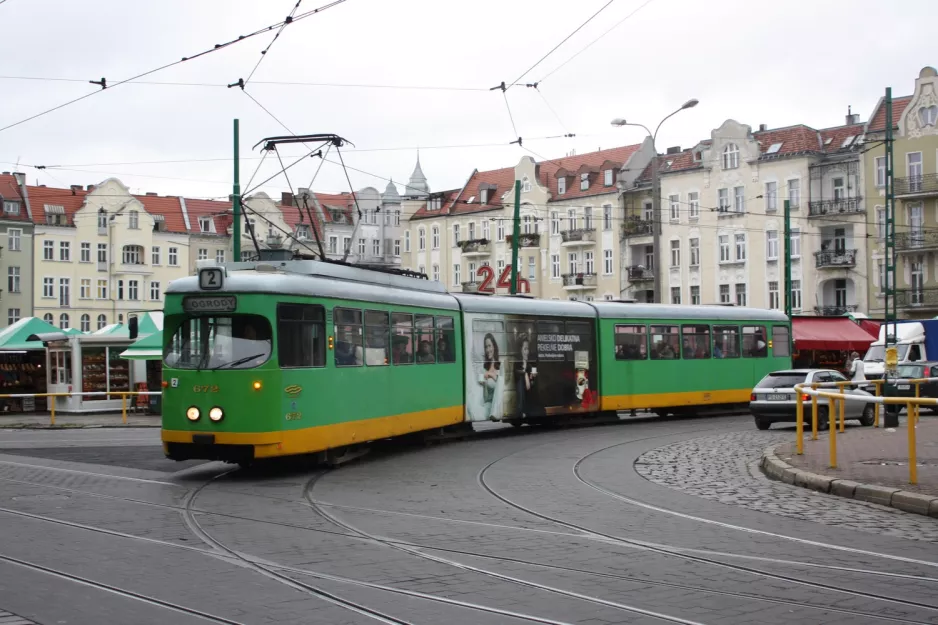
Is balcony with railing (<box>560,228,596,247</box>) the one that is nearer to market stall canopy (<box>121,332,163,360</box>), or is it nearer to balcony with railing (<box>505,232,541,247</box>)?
balcony with railing (<box>505,232,541,247</box>)

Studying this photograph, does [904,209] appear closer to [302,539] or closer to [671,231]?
[671,231]

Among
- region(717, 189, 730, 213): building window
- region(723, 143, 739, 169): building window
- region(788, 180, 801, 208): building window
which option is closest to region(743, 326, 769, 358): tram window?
region(788, 180, 801, 208): building window

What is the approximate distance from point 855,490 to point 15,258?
73262 mm

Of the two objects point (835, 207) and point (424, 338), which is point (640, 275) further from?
point (424, 338)

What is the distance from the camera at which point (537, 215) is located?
245 feet

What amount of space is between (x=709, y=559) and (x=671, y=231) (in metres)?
59.4

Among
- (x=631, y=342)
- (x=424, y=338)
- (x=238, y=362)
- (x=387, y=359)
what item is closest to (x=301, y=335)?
(x=238, y=362)

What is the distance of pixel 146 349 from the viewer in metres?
33.8

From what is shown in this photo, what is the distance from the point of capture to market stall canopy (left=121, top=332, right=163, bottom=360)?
3350 centimetres

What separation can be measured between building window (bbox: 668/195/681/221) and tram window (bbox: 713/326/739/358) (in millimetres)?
37627

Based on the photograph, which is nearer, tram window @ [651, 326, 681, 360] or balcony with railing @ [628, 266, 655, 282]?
tram window @ [651, 326, 681, 360]

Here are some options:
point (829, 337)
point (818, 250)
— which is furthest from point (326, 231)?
point (829, 337)

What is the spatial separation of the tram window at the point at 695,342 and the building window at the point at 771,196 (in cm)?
3486

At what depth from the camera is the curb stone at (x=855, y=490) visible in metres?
11.4
